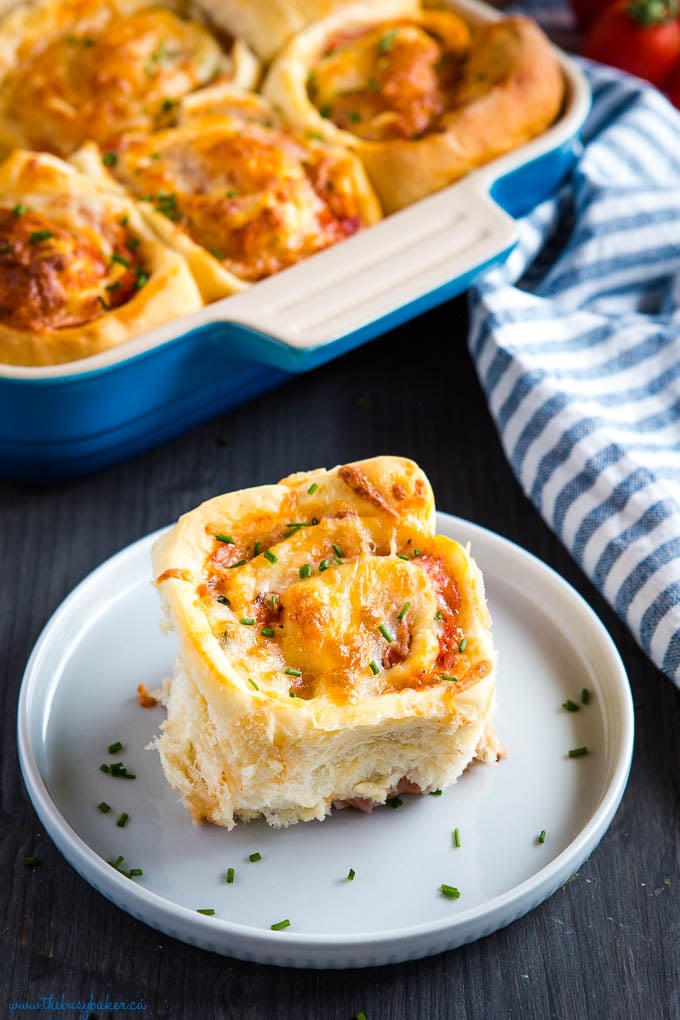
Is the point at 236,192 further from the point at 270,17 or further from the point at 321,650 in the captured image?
the point at 321,650

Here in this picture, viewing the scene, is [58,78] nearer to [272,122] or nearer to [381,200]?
[272,122]

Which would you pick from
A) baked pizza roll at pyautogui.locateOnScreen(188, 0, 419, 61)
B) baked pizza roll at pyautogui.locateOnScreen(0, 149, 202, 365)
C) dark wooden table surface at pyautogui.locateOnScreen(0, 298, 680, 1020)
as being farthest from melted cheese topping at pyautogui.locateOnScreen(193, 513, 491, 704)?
baked pizza roll at pyautogui.locateOnScreen(188, 0, 419, 61)

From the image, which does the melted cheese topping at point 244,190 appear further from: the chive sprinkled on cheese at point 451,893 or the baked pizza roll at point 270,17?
the chive sprinkled on cheese at point 451,893

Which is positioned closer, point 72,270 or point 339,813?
point 339,813

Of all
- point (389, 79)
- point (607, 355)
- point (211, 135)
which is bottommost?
point (607, 355)

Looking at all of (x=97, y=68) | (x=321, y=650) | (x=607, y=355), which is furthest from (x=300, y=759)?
(x=97, y=68)

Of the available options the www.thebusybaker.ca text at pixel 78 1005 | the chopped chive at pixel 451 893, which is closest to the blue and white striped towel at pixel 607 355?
the chopped chive at pixel 451 893
